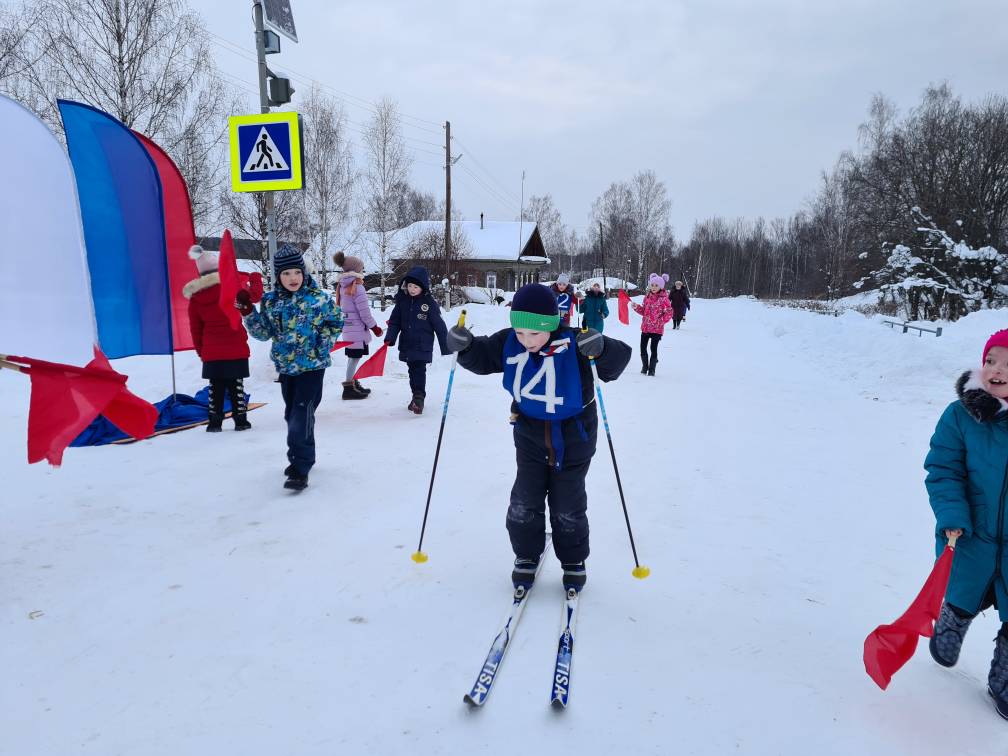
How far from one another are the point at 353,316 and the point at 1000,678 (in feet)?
23.3

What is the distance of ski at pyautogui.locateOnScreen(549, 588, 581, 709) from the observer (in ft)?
7.45

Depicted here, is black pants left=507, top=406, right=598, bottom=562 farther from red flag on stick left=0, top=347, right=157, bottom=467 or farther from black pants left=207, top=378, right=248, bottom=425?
black pants left=207, top=378, right=248, bottom=425

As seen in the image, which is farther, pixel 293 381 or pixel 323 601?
pixel 293 381

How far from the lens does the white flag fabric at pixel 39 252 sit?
307 centimetres

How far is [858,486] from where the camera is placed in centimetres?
493

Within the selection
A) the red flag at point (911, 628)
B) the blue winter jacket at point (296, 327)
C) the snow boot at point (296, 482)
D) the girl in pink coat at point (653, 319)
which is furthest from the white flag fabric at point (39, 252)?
the girl in pink coat at point (653, 319)

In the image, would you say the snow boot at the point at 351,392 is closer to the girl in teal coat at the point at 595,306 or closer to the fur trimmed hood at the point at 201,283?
the fur trimmed hood at the point at 201,283

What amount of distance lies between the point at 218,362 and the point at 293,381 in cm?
185

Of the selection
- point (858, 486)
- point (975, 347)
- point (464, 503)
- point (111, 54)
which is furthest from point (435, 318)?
point (111, 54)

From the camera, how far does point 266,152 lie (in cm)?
626

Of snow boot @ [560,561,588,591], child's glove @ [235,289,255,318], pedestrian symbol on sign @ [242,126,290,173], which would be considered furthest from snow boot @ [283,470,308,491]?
pedestrian symbol on sign @ [242,126,290,173]

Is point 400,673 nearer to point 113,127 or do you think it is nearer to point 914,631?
point 914,631

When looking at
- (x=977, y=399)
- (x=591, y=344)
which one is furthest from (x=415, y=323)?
(x=977, y=399)

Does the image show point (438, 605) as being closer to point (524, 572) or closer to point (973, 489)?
point (524, 572)
